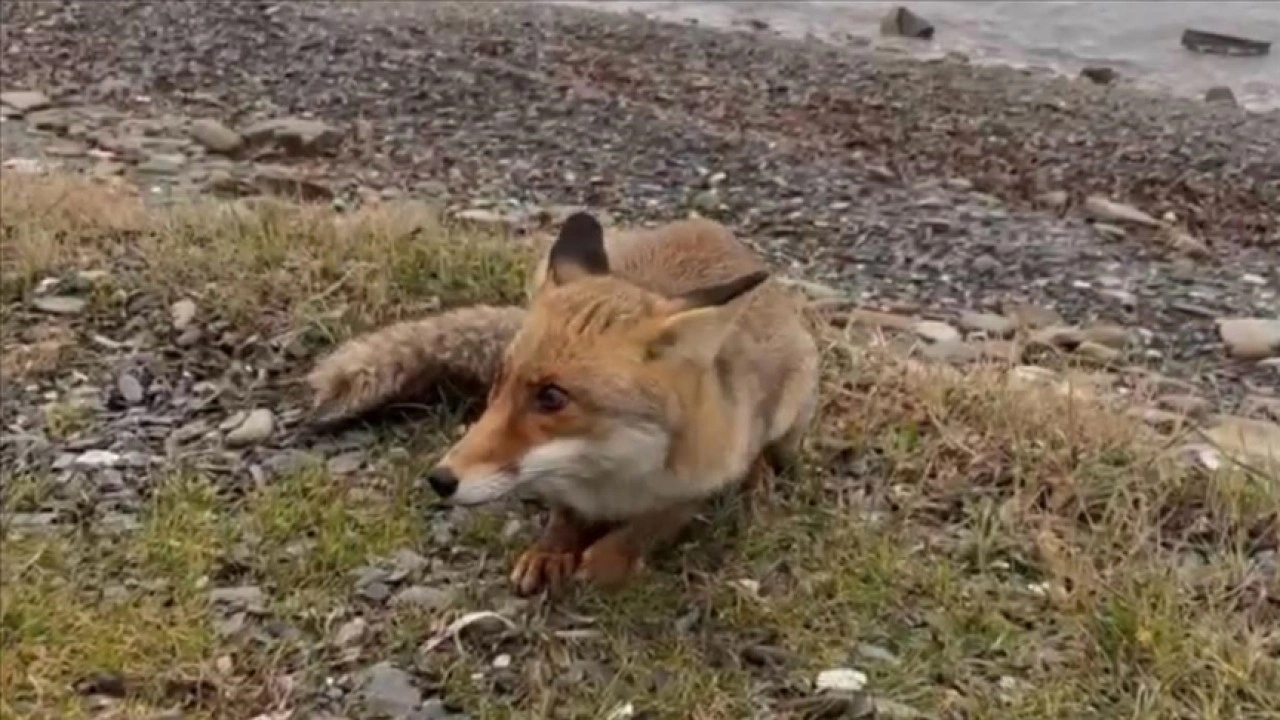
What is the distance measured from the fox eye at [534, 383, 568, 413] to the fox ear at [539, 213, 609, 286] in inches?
19.8

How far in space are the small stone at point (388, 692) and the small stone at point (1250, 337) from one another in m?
5.07

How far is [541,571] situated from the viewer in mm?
4449

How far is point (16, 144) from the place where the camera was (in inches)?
407

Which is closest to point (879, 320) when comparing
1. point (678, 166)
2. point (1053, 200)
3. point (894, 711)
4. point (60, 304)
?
point (60, 304)

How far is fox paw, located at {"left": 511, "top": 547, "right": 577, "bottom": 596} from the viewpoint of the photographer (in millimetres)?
4426

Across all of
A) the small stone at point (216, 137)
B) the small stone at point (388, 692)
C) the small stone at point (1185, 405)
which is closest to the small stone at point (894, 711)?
the small stone at point (388, 692)

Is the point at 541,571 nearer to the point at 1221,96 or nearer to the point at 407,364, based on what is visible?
the point at 407,364

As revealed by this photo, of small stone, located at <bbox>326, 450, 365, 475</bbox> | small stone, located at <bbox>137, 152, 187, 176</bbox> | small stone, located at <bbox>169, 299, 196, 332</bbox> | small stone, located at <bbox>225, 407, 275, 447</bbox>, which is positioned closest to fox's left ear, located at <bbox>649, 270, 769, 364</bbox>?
small stone, located at <bbox>326, 450, 365, 475</bbox>

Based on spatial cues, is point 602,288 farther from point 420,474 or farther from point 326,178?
point 326,178

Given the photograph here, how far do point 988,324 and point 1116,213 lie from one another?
11.7 ft

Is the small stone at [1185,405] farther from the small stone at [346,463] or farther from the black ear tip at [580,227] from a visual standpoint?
the small stone at [346,463]

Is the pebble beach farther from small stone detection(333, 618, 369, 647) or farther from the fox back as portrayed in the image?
the fox back

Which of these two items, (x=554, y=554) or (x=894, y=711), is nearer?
(x=894, y=711)

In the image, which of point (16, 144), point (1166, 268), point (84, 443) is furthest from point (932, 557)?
point (16, 144)
